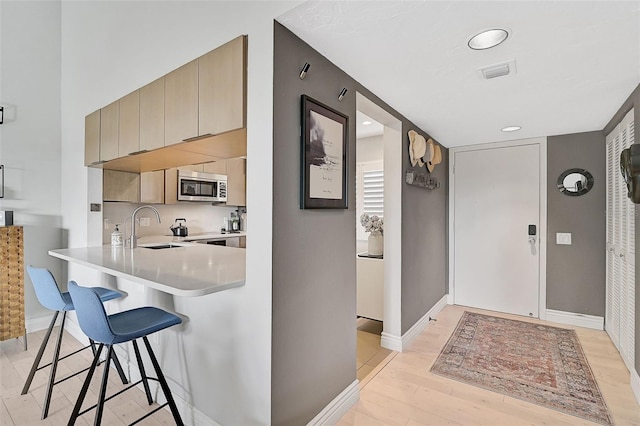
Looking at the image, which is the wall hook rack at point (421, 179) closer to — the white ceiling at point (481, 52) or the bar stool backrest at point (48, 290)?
the white ceiling at point (481, 52)

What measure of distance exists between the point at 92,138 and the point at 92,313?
1850mm

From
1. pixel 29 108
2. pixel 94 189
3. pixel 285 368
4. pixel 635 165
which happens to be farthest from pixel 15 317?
pixel 635 165

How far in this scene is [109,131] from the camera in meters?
2.52

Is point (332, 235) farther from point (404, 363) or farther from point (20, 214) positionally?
point (20, 214)

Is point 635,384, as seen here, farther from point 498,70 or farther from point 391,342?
point 498,70

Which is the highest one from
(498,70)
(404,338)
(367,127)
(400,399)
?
(367,127)

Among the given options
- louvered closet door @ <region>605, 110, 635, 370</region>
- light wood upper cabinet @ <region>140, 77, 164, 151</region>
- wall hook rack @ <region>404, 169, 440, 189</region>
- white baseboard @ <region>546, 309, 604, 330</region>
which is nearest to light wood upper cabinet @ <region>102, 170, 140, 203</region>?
light wood upper cabinet @ <region>140, 77, 164, 151</region>

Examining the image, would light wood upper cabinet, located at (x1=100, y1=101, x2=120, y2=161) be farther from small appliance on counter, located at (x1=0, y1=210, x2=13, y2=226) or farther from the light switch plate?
the light switch plate

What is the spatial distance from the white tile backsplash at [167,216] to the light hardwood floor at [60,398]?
44.3 inches

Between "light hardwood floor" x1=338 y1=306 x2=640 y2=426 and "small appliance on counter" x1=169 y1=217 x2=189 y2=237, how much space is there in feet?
9.93

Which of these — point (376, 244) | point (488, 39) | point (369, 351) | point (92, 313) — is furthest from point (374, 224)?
point (92, 313)

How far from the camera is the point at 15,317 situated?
296cm

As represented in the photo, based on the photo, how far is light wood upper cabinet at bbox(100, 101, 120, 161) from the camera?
96.0 inches

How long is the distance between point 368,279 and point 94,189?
108 inches
